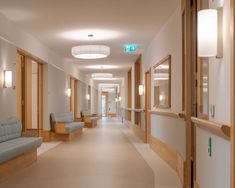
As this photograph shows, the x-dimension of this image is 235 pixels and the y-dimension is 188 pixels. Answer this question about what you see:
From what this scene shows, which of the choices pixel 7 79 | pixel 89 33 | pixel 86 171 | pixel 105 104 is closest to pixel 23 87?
pixel 89 33

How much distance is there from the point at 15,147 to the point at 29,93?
5.62 metres

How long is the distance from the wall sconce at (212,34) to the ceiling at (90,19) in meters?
3.10

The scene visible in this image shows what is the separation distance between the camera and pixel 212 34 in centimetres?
322

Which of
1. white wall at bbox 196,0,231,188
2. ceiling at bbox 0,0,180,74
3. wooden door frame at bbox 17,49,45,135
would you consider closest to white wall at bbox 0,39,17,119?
ceiling at bbox 0,0,180,74

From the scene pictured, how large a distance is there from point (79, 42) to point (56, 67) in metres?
2.56

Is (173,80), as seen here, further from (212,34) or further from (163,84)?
(212,34)

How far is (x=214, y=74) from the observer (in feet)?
11.4

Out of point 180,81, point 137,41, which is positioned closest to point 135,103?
point 137,41

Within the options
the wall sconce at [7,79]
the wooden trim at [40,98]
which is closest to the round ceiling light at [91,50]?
the wall sconce at [7,79]

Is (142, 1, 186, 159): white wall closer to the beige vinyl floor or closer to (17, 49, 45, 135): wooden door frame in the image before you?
the beige vinyl floor

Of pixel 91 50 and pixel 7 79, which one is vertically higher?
pixel 91 50

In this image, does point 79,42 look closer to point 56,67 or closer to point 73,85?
point 56,67

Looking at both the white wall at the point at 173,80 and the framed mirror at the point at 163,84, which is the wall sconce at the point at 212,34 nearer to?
the white wall at the point at 173,80

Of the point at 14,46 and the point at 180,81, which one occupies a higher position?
the point at 14,46
